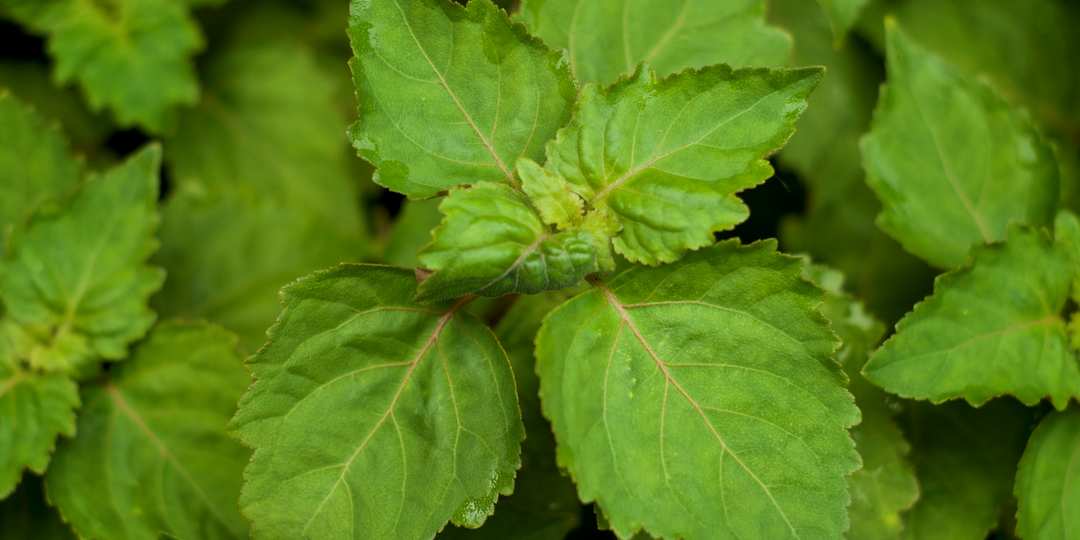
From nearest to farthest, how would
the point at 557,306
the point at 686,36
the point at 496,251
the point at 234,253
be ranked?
the point at 496,251, the point at 557,306, the point at 686,36, the point at 234,253

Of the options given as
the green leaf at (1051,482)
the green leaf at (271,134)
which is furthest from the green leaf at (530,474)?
the green leaf at (271,134)

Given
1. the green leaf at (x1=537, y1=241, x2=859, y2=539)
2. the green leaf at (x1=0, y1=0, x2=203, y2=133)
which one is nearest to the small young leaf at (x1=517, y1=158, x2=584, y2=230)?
the green leaf at (x1=537, y1=241, x2=859, y2=539)

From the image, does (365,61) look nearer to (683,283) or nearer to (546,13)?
(546,13)

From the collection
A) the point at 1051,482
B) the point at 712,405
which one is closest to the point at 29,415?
the point at 712,405

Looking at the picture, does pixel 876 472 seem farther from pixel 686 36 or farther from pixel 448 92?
pixel 448 92

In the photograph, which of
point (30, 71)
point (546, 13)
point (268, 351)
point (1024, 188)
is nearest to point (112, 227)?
point (268, 351)

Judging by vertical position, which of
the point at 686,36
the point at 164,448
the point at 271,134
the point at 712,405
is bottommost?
the point at 164,448

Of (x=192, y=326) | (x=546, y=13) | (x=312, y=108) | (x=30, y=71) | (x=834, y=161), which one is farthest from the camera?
(x=312, y=108)

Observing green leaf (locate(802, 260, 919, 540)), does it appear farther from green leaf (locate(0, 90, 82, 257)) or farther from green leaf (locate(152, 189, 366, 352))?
green leaf (locate(0, 90, 82, 257))
